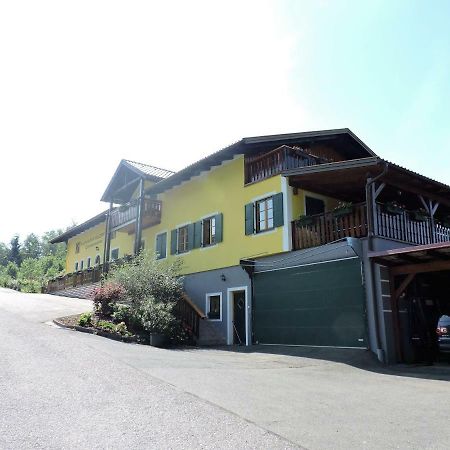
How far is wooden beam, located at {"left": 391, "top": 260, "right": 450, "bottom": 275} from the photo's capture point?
1157 centimetres

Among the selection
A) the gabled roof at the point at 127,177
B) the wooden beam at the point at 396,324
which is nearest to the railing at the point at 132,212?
the gabled roof at the point at 127,177

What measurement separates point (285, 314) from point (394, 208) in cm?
490

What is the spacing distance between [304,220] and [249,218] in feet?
8.97

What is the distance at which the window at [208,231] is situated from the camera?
19.3 metres

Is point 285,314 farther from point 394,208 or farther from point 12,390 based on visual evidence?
point 12,390

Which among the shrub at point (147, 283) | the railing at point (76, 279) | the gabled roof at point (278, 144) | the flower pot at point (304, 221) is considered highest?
the gabled roof at point (278, 144)

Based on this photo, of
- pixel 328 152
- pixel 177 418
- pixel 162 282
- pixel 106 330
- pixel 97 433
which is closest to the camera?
pixel 97 433

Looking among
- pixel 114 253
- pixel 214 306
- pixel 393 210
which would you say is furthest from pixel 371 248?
pixel 114 253

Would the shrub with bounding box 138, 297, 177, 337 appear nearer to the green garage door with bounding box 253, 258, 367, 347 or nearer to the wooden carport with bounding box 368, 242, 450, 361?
the green garage door with bounding box 253, 258, 367, 347

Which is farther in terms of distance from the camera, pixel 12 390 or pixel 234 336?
pixel 234 336

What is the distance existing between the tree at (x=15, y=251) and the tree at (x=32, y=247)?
3.51m

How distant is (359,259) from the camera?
12.9 meters

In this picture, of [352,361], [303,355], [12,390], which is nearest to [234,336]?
[303,355]

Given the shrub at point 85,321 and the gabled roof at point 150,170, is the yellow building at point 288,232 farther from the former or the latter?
the shrub at point 85,321
